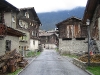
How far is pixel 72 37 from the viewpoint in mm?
41031

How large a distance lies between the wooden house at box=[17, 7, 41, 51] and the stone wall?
9027mm

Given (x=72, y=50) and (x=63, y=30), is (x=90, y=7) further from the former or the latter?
(x=63, y=30)

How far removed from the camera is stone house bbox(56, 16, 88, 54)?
125 feet

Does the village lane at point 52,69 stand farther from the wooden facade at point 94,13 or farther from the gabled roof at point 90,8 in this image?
the gabled roof at point 90,8

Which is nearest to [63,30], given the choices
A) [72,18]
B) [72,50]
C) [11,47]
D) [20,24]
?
[72,18]

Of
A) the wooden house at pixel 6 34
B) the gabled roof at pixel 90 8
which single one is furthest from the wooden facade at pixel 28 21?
the gabled roof at pixel 90 8

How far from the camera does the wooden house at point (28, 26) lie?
45.2 metres

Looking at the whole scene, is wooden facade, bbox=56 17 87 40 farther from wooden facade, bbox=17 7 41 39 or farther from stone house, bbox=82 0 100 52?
stone house, bbox=82 0 100 52

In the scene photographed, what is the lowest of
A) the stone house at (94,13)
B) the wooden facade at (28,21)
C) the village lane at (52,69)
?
the village lane at (52,69)

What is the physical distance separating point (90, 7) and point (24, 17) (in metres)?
30.7

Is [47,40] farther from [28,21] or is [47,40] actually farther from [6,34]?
[6,34]

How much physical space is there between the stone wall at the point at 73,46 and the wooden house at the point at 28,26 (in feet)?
29.6

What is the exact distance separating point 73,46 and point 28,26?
16.5 meters

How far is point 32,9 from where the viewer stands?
51469 millimetres
